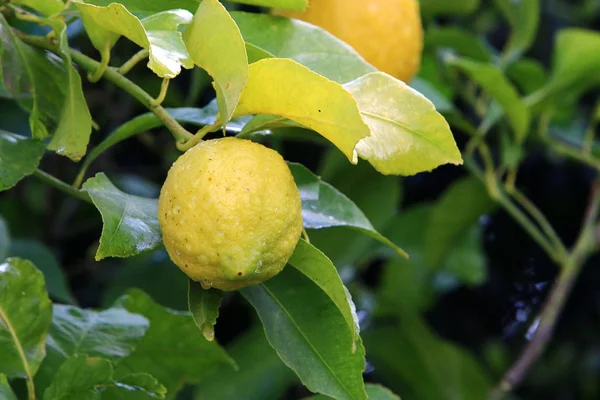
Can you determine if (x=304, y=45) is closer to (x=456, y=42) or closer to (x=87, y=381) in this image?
(x=87, y=381)

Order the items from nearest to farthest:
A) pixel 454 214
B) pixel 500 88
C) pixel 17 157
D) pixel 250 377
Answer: pixel 17 157
pixel 500 88
pixel 250 377
pixel 454 214

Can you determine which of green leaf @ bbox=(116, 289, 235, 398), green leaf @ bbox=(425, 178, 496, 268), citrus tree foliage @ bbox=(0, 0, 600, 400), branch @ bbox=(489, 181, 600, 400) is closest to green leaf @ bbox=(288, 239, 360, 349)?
citrus tree foliage @ bbox=(0, 0, 600, 400)

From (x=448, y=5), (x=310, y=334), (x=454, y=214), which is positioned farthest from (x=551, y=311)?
(x=310, y=334)

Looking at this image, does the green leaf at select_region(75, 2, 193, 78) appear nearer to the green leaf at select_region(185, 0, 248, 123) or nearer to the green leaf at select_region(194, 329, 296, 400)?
the green leaf at select_region(185, 0, 248, 123)

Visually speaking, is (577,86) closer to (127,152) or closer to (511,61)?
(511,61)

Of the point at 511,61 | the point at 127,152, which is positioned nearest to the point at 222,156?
the point at 511,61

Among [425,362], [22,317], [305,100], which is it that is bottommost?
[425,362]
